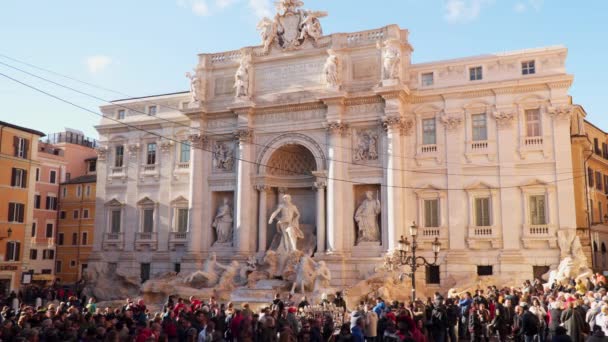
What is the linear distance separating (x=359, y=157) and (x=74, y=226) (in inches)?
1145

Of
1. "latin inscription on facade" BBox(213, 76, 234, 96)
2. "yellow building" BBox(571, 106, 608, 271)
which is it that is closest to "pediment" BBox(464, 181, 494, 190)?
"yellow building" BBox(571, 106, 608, 271)

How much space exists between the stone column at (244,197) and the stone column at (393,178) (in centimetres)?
784

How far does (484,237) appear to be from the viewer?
96.1ft

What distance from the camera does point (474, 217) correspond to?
2980 cm

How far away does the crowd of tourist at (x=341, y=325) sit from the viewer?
1170 cm

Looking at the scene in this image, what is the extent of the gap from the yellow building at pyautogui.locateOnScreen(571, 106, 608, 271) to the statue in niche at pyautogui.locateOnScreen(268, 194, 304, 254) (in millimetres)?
14621

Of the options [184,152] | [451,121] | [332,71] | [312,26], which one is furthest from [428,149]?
[184,152]

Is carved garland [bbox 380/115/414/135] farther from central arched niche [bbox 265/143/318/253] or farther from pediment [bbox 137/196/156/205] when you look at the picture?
pediment [bbox 137/196/156/205]

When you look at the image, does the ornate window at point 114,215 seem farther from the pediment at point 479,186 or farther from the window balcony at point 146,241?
the pediment at point 479,186

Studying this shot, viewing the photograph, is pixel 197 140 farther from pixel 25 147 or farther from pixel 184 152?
pixel 25 147

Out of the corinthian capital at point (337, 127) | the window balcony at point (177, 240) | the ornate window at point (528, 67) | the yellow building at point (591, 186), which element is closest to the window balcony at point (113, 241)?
the window balcony at point (177, 240)

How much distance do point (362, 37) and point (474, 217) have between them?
11.4 meters

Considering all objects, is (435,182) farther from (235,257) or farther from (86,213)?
(86,213)

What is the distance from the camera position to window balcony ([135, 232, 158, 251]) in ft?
120
